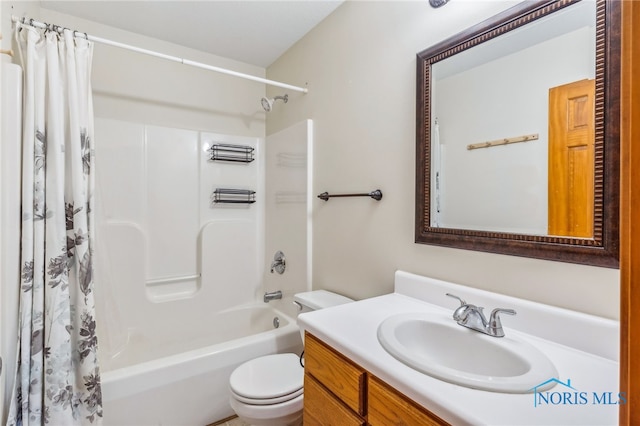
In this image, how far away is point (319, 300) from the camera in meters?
1.69

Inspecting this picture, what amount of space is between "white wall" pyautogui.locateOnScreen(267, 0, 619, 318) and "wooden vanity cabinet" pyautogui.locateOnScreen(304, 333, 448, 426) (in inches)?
22.6

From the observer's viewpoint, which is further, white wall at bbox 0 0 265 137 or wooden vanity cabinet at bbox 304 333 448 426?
white wall at bbox 0 0 265 137

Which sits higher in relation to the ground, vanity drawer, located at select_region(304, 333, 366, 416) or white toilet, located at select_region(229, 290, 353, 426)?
vanity drawer, located at select_region(304, 333, 366, 416)

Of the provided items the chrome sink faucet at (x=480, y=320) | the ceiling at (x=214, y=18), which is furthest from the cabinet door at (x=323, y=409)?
the ceiling at (x=214, y=18)

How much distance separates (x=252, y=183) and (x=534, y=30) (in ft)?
6.83

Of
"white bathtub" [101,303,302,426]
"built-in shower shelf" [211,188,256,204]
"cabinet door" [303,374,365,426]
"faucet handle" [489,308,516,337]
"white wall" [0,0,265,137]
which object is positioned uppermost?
"white wall" [0,0,265,137]

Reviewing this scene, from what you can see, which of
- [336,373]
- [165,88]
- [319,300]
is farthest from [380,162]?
[165,88]

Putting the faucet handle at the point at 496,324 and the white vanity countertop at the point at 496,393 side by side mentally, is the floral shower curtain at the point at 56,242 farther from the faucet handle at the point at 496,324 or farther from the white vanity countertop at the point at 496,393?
the faucet handle at the point at 496,324

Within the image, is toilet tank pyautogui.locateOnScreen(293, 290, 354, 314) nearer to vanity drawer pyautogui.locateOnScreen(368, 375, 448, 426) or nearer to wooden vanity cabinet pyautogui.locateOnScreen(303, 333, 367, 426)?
wooden vanity cabinet pyautogui.locateOnScreen(303, 333, 367, 426)

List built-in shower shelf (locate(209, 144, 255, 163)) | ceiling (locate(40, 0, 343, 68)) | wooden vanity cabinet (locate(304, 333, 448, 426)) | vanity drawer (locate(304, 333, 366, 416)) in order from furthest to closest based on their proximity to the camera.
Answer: built-in shower shelf (locate(209, 144, 255, 163))
ceiling (locate(40, 0, 343, 68))
vanity drawer (locate(304, 333, 366, 416))
wooden vanity cabinet (locate(304, 333, 448, 426))

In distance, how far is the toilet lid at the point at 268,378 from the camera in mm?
1307

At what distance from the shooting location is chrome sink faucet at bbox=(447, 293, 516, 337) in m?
0.94

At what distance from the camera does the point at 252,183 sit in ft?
8.47

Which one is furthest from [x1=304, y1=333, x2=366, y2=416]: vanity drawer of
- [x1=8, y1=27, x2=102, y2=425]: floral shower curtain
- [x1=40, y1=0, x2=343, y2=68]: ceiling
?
[x1=40, y1=0, x2=343, y2=68]: ceiling
